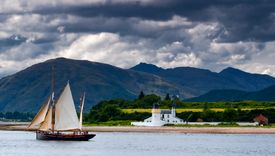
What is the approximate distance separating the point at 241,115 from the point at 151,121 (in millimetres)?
30749

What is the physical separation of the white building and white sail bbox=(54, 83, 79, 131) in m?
51.9

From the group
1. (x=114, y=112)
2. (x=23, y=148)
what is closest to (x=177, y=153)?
(x=23, y=148)

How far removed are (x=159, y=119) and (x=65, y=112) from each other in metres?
55.0

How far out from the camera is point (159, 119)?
128 meters

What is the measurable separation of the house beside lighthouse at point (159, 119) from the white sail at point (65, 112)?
51872 millimetres

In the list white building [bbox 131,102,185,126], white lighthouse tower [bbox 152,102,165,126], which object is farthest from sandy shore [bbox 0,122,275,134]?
white building [bbox 131,102,185,126]

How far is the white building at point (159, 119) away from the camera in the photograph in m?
128

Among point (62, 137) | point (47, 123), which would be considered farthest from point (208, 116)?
point (47, 123)

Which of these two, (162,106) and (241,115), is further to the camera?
(162,106)

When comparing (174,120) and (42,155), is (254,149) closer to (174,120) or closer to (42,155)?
(42,155)

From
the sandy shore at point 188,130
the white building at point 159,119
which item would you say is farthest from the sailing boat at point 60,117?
the white building at point 159,119

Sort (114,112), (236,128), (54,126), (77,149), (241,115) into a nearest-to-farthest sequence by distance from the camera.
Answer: (77,149), (54,126), (236,128), (241,115), (114,112)

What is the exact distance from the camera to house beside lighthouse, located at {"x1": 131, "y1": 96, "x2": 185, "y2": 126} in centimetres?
12762

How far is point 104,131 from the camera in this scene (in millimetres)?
120938
